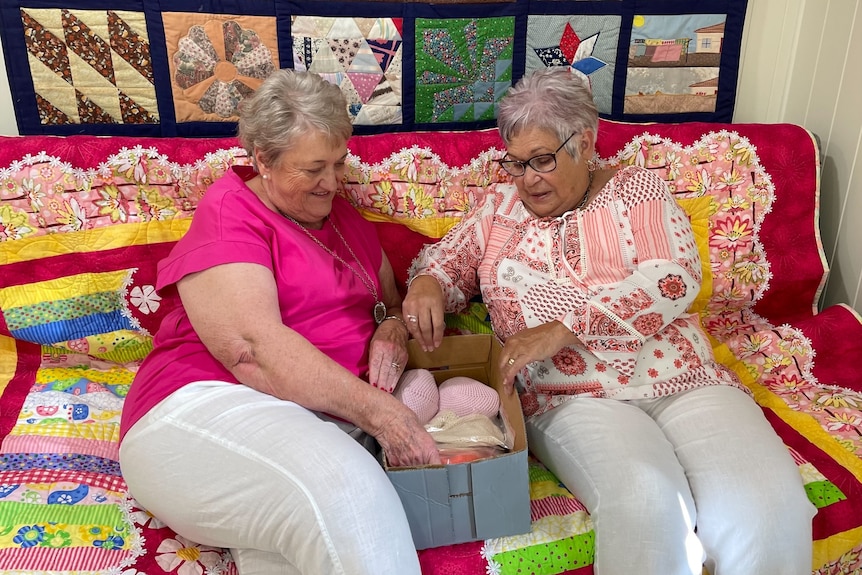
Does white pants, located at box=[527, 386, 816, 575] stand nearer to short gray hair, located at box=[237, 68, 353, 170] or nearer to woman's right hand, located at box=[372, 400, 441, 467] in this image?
woman's right hand, located at box=[372, 400, 441, 467]

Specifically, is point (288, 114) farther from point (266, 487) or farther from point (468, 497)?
point (468, 497)

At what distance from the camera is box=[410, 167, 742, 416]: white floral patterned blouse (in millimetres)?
1696

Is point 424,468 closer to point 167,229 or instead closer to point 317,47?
point 167,229

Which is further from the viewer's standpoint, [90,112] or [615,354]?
[90,112]

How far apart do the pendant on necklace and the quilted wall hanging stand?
2.44 ft

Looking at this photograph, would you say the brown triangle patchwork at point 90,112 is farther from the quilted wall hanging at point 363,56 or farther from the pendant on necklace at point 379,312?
the pendant on necklace at point 379,312

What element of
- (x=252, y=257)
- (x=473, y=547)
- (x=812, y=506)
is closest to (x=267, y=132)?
(x=252, y=257)

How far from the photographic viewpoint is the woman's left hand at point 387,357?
1688 millimetres

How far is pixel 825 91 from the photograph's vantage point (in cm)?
233

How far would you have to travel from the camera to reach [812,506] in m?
1.51

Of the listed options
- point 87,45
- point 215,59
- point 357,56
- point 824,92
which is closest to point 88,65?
point 87,45

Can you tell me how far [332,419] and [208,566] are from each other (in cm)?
39

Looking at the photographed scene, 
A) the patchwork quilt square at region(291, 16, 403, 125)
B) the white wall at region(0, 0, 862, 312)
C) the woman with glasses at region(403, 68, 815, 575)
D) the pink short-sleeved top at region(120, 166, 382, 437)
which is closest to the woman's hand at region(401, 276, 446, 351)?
the woman with glasses at region(403, 68, 815, 575)

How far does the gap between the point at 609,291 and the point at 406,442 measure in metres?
0.60
